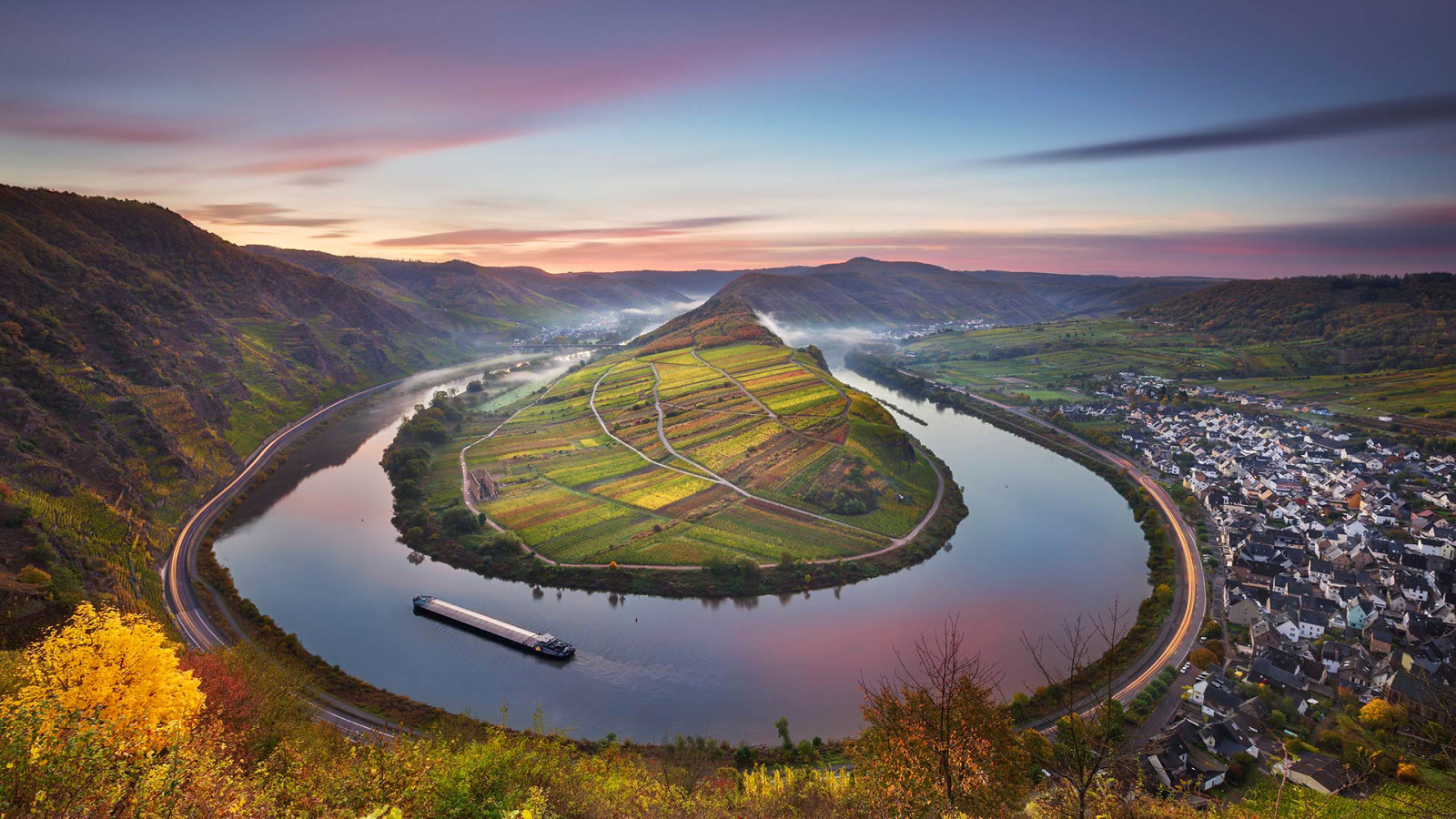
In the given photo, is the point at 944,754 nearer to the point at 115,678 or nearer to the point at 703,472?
the point at 115,678

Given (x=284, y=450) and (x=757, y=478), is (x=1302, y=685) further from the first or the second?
(x=284, y=450)

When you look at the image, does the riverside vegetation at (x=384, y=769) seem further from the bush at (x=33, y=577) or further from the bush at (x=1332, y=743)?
the bush at (x=33, y=577)

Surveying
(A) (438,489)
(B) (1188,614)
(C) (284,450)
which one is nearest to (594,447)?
(A) (438,489)

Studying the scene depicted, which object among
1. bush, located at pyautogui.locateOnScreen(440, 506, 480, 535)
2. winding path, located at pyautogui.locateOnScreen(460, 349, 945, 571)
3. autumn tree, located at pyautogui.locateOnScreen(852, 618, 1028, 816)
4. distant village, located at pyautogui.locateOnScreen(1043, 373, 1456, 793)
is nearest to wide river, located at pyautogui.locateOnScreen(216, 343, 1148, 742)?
winding path, located at pyautogui.locateOnScreen(460, 349, 945, 571)

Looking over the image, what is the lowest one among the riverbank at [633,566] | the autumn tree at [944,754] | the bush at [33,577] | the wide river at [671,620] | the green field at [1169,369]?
the wide river at [671,620]

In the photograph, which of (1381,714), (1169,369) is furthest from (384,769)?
(1169,369)

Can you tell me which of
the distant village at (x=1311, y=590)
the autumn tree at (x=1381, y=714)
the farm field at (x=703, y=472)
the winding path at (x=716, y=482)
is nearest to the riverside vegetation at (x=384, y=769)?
the distant village at (x=1311, y=590)

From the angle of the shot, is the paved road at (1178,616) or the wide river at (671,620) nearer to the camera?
the wide river at (671,620)
